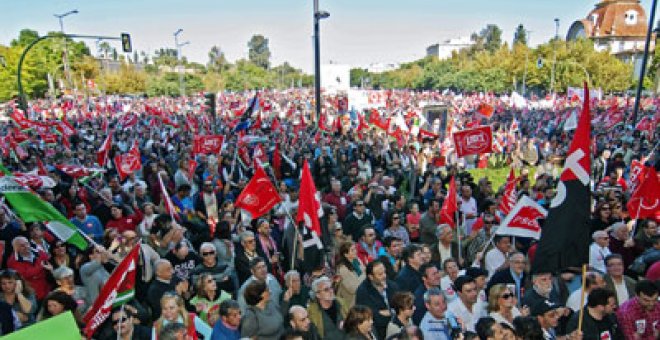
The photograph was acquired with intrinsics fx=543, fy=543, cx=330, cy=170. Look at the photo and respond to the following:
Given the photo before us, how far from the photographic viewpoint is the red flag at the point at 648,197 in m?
7.39

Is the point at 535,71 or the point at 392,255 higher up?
the point at 535,71

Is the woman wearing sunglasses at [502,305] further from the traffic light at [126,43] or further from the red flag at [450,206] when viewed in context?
the traffic light at [126,43]

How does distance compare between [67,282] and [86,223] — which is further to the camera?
[86,223]

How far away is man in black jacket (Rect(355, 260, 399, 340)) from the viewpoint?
5035 millimetres

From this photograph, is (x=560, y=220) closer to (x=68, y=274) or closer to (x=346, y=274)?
(x=346, y=274)

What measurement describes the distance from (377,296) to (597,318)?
1948mm

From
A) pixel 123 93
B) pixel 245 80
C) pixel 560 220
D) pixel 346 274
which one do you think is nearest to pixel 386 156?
pixel 346 274

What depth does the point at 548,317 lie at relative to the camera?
15.4ft

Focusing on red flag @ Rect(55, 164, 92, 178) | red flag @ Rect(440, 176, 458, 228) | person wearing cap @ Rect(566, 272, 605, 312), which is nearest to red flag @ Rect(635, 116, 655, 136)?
red flag @ Rect(440, 176, 458, 228)

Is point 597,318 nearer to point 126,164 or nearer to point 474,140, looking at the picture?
point 474,140

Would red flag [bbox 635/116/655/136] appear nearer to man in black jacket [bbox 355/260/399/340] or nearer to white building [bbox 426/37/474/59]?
man in black jacket [bbox 355/260/399/340]

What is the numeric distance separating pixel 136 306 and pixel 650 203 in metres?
6.67

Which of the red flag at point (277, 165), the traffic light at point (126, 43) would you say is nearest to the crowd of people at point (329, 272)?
the red flag at point (277, 165)

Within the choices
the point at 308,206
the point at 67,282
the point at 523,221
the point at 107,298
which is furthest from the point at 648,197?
the point at 67,282
